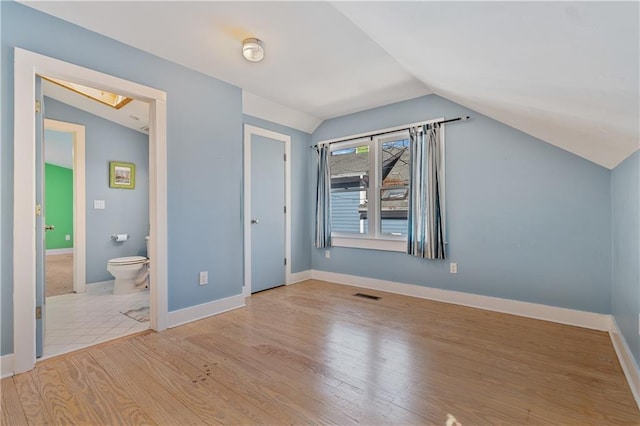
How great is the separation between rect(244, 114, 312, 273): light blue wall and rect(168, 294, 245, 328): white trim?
4.08ft

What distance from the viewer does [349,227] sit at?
4.23 meters

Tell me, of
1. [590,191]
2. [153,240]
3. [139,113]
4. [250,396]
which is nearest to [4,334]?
[153,240]

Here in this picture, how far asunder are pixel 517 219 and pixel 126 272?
4.57 metres

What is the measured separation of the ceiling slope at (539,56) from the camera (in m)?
0.87

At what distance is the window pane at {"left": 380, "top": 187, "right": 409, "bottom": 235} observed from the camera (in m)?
3.71

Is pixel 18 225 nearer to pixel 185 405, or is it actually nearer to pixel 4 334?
pixel 4 334

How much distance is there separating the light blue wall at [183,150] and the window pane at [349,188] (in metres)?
1.58

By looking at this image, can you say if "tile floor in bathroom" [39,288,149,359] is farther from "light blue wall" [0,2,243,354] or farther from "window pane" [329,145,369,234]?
"window pane" [329,145,369,234]

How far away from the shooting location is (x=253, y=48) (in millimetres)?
2301

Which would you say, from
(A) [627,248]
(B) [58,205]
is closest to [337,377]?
(A) [627,248]

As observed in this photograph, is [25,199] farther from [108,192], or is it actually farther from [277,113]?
[277,113]

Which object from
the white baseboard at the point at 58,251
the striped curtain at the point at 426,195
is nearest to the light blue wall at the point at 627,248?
the striped curtain at the point at 426,195

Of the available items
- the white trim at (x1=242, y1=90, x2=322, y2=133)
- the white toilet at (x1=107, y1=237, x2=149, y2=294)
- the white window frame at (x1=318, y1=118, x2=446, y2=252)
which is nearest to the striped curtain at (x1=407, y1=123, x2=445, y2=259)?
the white window frame at (x1=318, y1=118, x2=446, y2=252)

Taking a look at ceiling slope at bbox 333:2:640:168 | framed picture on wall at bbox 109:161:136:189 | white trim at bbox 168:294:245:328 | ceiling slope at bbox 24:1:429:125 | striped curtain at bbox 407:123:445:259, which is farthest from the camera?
framed picture on wall at bbox 109:161:136:189
